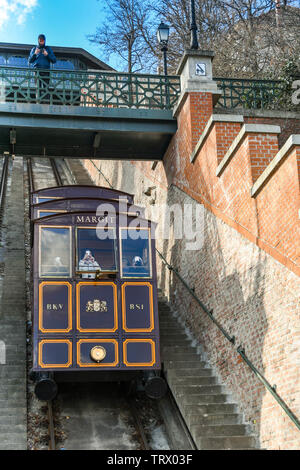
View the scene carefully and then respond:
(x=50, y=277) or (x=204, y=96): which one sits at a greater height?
(x=204, y=96)

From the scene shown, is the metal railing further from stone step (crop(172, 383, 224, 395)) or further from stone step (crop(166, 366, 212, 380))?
stone step (crop(172, 383, 224, 395))

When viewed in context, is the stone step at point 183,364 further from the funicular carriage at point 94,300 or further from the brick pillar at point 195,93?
the brick pillar at point 195,93

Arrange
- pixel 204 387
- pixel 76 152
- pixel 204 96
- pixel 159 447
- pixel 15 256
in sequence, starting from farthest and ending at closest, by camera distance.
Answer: pixel 15 256 → pixel 76 152 → pixel 204 96 → pixel 204 387 → pixel 159 447

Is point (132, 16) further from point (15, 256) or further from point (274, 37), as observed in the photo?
point (15, 256)

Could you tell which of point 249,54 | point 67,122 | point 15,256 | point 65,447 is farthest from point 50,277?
point 249,54

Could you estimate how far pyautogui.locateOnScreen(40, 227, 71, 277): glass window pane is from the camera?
9.57 metres

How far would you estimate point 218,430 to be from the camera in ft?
28.7

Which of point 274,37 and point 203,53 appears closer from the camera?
point 203,53

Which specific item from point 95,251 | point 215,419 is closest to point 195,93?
point 95,251

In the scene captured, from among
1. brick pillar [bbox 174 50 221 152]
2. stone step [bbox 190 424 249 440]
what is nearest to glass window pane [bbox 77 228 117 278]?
stone step [bbox 190 424 249 440]

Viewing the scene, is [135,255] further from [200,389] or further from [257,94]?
[257,94]

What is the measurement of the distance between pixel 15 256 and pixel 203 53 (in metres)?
7.20

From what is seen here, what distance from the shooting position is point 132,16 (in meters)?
27.2

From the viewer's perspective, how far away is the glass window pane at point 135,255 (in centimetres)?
988
